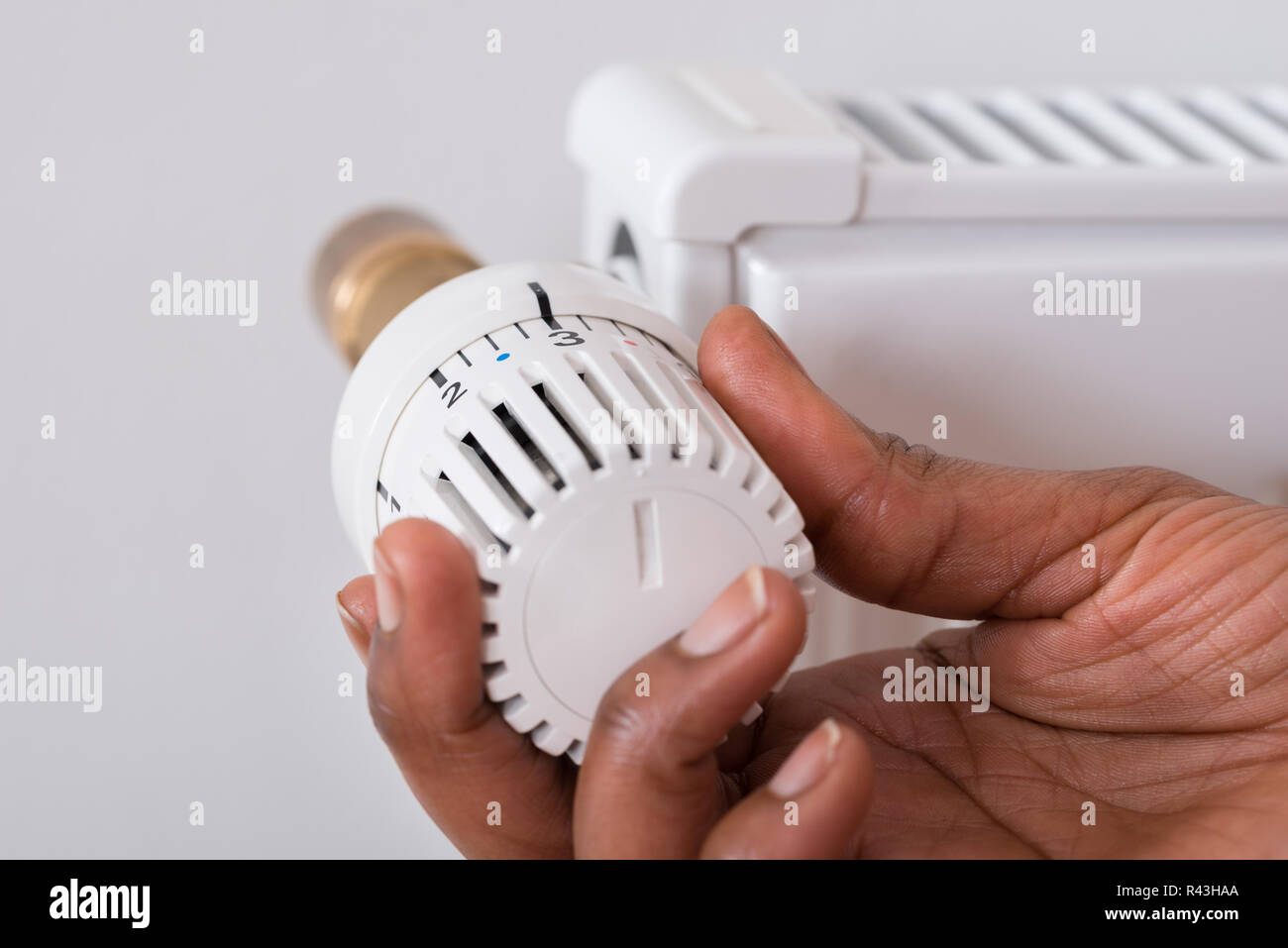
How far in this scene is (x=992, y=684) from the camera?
387 millimetres

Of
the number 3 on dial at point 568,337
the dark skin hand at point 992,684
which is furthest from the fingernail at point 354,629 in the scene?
the number 3 on dial at point 568,337

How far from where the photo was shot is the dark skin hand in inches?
12.4

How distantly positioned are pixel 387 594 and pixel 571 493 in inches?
1.9

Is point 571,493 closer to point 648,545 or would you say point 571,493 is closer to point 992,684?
point 648,545

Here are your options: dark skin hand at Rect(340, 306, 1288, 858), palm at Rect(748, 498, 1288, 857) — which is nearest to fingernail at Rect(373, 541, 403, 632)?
dark skin hand at Rect(340, 306, 1288, 858)

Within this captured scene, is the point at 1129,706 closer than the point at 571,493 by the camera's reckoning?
No

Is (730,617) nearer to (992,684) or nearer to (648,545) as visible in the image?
(648,545)

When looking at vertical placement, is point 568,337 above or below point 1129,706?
above

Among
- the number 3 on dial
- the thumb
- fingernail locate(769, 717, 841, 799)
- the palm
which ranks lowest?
the palm

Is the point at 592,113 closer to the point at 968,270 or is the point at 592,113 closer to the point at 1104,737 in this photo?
the point at 968,270

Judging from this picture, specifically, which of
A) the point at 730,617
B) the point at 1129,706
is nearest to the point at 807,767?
the point at 730,617

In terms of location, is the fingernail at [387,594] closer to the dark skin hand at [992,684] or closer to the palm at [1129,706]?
the dark skin hand at [992,684]

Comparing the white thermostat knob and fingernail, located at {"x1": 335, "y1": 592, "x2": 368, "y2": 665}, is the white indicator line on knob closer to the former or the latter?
the white thermostat knob

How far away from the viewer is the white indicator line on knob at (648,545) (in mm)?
279
